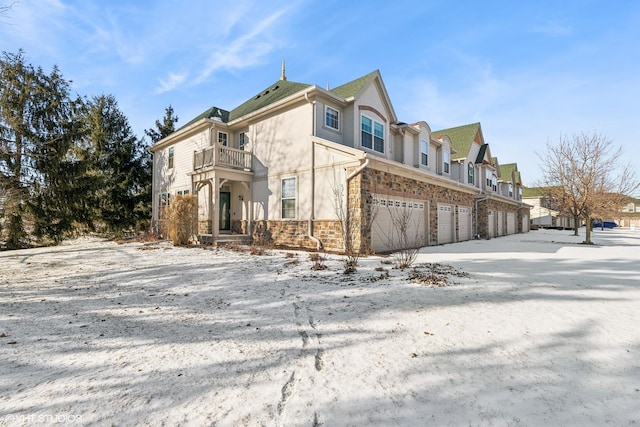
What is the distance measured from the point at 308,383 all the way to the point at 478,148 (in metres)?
26.8

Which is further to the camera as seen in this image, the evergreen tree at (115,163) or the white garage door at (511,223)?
the white garage door at (511,223)

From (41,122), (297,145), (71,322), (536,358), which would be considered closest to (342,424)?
(536,358)

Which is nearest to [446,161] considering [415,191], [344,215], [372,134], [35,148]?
[415,191]

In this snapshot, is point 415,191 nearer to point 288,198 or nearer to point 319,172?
point 319,172

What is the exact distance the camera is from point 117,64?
32.9ft

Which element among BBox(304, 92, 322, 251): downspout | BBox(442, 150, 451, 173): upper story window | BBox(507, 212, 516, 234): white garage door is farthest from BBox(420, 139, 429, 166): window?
BBox(507, 212, 516, 234): white garage door

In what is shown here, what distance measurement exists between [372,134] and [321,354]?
1244 cm

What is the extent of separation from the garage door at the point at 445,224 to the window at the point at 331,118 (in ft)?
23.6

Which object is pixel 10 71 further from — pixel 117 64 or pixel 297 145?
pixel 297 145

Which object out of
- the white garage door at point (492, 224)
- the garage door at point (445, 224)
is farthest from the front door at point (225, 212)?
the white garage door at point (492, 224)

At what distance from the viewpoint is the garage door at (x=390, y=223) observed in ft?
37.2

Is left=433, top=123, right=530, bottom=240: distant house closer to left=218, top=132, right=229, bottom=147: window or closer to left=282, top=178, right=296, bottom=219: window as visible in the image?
left=282, top=178, right=296, bottom=219: window

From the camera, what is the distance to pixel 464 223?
18578mm

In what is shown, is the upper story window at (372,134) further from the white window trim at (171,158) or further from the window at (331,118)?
the white window trim at (171,158)
